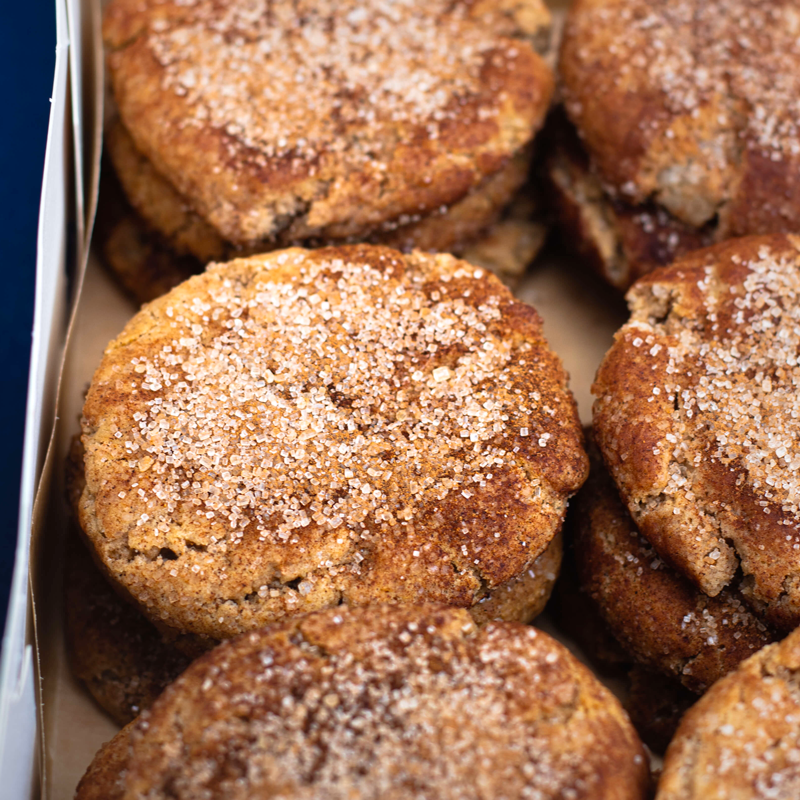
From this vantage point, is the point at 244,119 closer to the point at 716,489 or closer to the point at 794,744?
the point at 716,489

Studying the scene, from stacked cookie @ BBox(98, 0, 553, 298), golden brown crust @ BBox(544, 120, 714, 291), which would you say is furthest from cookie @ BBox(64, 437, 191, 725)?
golden brown crust @ BBox(544, 120, 714, 291)

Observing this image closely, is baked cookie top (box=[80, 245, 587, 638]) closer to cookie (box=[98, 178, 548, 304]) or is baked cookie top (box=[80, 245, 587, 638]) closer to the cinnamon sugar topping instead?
the cinnamon sugar topping

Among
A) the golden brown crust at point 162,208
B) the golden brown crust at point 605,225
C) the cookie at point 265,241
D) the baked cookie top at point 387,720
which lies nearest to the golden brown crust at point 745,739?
the baked cookie top at point 387,720

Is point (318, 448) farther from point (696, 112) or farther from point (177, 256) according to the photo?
point (696, 112)

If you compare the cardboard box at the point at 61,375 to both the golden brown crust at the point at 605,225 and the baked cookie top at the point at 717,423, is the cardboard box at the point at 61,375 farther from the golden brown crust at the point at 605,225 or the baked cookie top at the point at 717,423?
the baked cookie top at the point at 717,423

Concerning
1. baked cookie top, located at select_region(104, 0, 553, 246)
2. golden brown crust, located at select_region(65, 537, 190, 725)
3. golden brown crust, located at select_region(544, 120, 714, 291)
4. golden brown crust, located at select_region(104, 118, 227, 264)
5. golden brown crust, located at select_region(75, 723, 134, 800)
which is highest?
baked cookie top, located at select_region(104, 0, 553, 246)

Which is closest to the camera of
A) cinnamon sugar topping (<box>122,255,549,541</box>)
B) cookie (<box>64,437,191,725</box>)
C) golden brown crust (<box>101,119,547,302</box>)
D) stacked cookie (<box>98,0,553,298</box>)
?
cinnamon sugar topping (<box>122,255,549,541</box>)
